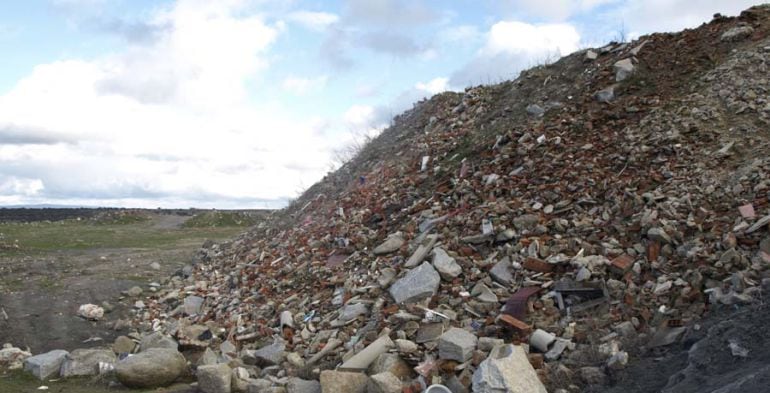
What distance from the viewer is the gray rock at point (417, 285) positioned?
5980 millimetres

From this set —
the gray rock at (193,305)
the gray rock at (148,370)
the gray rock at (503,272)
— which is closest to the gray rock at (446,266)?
the gray rock at (503,272)

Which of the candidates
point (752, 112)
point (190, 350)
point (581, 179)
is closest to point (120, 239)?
point (190, 350)

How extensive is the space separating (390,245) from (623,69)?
4.27 m

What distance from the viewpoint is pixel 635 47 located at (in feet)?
30.0

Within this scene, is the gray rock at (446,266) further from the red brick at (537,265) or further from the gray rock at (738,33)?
the gray rock at (738,33)

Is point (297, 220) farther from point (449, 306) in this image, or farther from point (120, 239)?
point (120, 239)

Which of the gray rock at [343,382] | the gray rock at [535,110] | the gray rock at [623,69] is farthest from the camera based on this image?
the gray rock at [535,110]

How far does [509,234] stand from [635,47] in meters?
4.68

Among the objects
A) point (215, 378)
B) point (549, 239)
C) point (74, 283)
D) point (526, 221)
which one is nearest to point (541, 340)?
point (549, 239)

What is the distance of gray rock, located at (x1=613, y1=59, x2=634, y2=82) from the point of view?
8383 millimetres

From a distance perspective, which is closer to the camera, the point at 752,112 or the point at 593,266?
the point at 593,266

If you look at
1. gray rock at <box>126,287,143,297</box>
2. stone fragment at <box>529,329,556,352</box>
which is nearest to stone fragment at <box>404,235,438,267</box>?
stone fragment at <box>529,329,556,352</box>

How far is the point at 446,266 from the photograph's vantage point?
6172 millimetres

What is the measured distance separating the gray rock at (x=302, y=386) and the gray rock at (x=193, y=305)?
12.7ft
